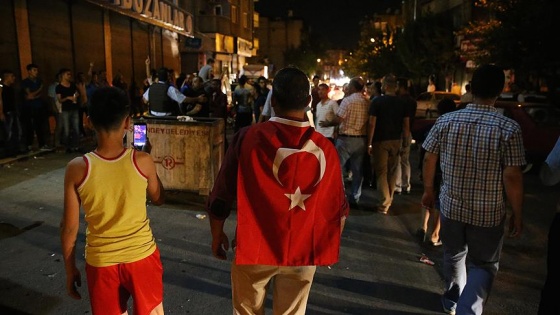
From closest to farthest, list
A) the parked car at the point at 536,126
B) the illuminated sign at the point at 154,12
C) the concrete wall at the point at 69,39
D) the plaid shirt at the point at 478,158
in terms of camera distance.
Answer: the plaid shirt at the point at 478,158 < the parked car at the point at 536,126 < the concrete wall at the point at 69,39 < the illuminated sign at the point at 154,12

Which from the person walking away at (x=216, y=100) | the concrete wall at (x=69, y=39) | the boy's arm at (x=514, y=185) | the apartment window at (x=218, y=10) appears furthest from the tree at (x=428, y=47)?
the boy's arm at (x=514, y=185)

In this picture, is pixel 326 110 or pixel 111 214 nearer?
pixel 111 214

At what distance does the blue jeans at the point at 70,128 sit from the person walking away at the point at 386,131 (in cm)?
771

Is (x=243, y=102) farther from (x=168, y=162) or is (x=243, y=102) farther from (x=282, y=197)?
(x=282, y=197)

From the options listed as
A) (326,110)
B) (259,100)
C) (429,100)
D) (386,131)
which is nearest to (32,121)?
(259,100)

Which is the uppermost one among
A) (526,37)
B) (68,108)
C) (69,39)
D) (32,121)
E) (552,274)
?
(526,37)

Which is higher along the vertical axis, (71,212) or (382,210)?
(71,212)

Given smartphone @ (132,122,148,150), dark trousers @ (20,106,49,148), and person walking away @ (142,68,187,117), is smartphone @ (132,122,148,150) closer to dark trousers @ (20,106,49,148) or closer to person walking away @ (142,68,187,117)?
person walking away @ (142,68,187,117)

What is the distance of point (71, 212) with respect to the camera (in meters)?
2.49

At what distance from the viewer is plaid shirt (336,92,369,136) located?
7160 mm

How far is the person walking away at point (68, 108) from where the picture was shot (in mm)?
11227

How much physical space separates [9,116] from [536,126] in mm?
11700

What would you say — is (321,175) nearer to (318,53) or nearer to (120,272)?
(120,272)

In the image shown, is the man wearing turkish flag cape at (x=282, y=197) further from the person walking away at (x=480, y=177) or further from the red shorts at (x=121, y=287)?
the person walking away at (x=480, y=177)
